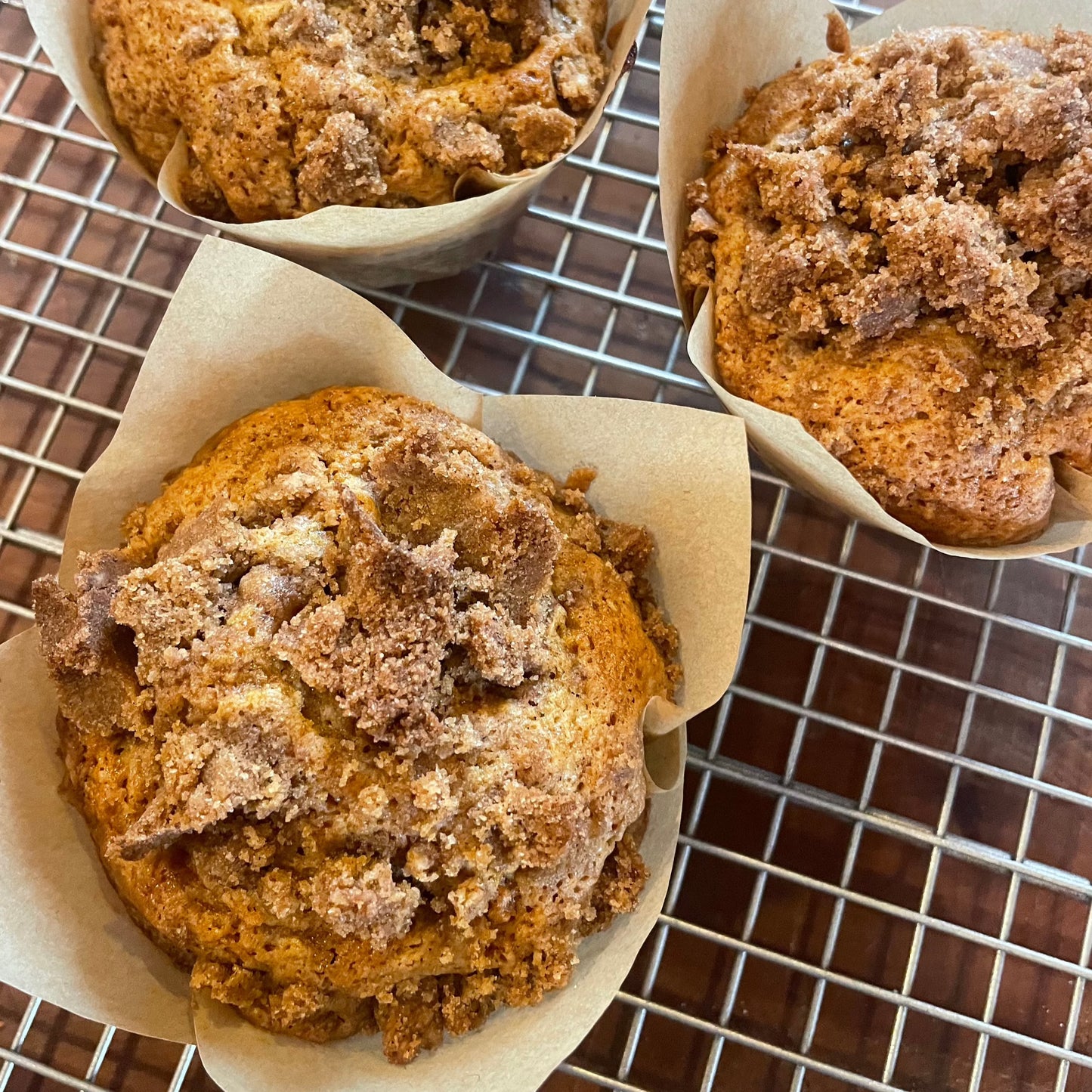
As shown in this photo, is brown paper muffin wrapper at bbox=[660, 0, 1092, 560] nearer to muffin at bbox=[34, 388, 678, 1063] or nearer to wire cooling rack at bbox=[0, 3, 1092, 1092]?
wire cooling rack at bbox=[0, 3, 1092, 1092]

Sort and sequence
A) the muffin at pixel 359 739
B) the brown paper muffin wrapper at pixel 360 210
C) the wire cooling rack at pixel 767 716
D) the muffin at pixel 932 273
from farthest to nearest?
the wire cooling rack at pixel 767 716 → the brown paper muffin wrapper at pixel 360 210 → the muffin at pixel 932 273 → the muffin at pixel 359 739

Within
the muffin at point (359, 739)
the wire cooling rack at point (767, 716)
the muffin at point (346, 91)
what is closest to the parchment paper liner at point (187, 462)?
the muffin at point (359, 739)

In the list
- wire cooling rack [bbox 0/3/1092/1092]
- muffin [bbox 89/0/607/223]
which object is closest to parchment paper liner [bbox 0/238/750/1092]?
muffin [bbox 89/0/607/223]

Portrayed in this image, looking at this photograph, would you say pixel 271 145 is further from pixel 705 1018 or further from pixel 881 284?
pixel 705 1018

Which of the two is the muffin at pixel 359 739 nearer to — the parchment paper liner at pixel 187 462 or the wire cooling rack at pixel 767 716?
the parchment paper liner at pixel 187 462

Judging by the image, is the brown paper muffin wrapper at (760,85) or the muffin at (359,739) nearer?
the muffin at (359,739)

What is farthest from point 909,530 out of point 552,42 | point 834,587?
point 552,42
